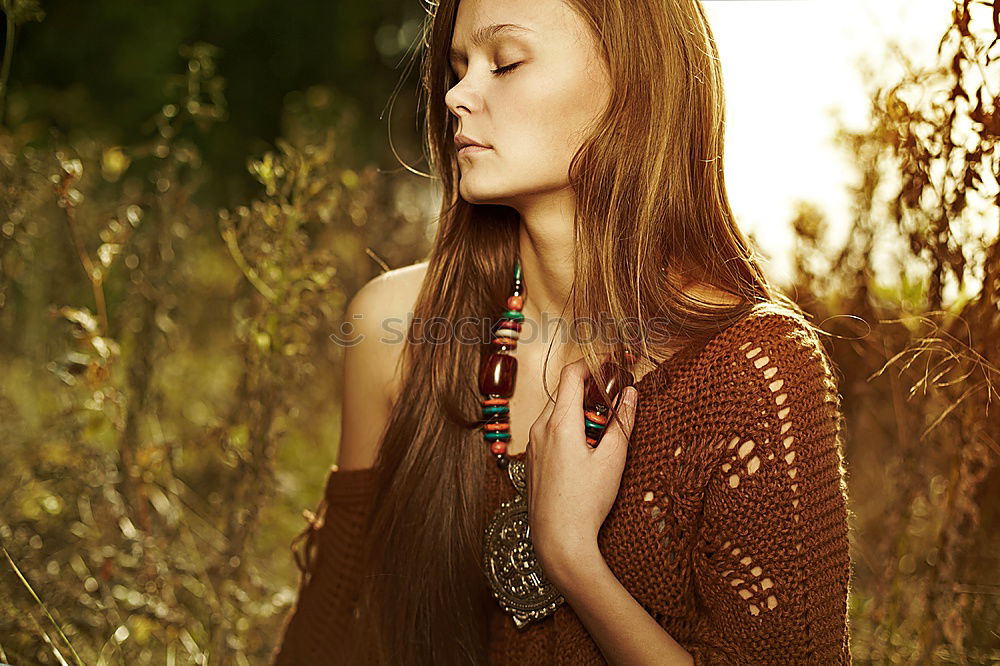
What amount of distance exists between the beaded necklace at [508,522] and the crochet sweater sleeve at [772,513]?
19 cm

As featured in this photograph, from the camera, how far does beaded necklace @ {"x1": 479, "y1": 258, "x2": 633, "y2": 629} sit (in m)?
1.49

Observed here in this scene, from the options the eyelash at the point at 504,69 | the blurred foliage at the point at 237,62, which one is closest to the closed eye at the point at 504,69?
the eyelash at the point at 504,69

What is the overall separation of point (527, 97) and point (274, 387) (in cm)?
87

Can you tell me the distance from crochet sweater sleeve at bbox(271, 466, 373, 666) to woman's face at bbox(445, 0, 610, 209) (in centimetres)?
66

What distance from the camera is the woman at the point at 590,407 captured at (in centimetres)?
131

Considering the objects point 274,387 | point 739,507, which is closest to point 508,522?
point 739,507

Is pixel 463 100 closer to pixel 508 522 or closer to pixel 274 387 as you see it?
Result: pixel 508 522

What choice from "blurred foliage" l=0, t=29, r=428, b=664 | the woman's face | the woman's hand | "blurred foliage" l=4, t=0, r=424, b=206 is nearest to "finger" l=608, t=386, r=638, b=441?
the woman's hand

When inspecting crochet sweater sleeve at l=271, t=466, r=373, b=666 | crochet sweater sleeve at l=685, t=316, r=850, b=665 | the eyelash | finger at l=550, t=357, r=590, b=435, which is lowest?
crochet sweater sleeve at l=271, t=466, r=373, b=666

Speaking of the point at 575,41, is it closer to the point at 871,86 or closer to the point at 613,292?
the point at 613,292

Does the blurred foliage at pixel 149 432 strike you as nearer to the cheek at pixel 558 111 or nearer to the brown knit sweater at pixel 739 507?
the cheek at pixel 558 111

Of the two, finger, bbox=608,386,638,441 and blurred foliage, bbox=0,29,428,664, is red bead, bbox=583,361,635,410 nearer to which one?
finger, bbox=608,386,638,441

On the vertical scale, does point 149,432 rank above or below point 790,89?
below

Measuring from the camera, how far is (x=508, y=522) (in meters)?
1.53
